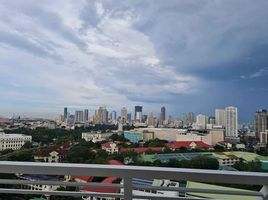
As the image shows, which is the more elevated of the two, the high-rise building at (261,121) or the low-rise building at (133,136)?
the high-rise building at (261,121)

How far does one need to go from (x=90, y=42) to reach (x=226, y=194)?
4.47m

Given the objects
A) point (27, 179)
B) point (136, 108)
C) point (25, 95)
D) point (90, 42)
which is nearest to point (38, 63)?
point (25, 95)

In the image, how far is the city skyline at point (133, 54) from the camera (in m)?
4.22

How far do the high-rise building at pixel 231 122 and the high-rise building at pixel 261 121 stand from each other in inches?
9.9

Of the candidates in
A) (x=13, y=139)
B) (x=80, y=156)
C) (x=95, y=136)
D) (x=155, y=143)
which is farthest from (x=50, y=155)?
(x=155, y=143)

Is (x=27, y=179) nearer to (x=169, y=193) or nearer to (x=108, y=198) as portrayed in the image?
(x=108, y=198)

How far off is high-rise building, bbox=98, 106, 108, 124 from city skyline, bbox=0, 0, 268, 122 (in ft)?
0.46

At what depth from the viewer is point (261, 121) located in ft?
10.7

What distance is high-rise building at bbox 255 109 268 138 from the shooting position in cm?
317

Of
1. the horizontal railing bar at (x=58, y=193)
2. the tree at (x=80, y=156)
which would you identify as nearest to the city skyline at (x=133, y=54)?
the tree at (x=80, y=156)

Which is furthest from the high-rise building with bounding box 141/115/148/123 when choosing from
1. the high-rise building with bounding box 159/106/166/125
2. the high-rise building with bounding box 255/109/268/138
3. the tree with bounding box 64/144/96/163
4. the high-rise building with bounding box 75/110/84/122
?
the tree with bounding box 64/144/96/163

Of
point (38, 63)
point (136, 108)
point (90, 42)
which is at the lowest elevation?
point (136, 108)

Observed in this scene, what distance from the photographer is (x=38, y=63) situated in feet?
17.1

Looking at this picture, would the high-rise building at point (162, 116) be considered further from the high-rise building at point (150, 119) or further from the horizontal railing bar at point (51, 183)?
the horizontal railing bar at point (51, 183)
